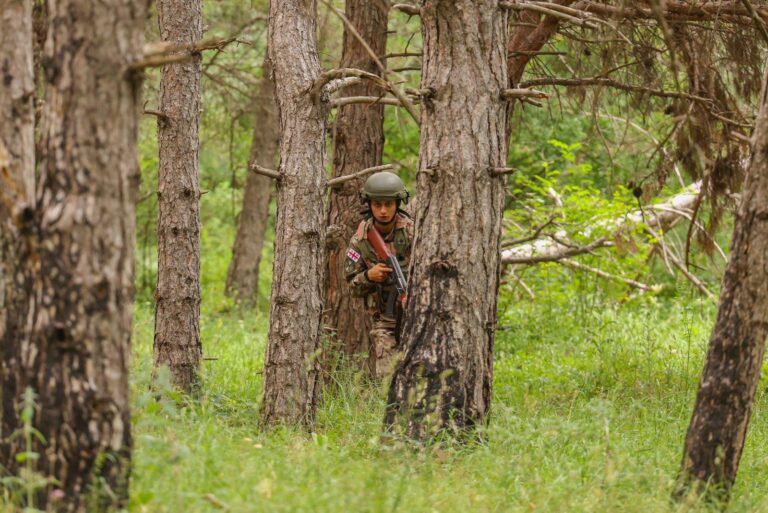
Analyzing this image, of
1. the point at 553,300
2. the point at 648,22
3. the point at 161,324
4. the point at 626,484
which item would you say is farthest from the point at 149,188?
the point at 626,484

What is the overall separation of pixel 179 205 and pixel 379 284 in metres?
1.86

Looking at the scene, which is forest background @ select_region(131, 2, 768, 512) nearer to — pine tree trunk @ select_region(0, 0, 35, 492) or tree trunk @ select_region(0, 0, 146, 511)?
tree trunk @ select_region(0, 0, 146, 511)

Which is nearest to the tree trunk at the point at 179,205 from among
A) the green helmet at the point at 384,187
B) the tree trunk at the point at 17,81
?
the green helmet at the point at 384,187

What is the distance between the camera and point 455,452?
564cm

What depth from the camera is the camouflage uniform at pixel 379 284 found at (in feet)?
26.5

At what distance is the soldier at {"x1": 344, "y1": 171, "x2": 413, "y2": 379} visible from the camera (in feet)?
26.0

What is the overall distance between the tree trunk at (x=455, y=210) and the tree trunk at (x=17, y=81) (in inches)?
99.8

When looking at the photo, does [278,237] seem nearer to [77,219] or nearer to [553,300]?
[77,219]

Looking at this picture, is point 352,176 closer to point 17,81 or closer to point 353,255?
point 353,255

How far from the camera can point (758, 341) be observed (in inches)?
Answer: 195

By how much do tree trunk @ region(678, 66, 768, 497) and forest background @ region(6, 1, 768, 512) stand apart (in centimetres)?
26

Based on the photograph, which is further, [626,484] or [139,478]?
[626,484]

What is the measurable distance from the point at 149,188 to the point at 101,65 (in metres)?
13.8

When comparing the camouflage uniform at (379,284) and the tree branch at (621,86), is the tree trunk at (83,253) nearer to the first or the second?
the tree branch at (621,86)
